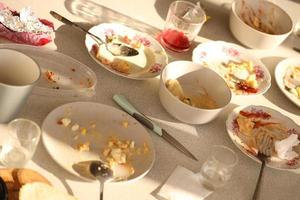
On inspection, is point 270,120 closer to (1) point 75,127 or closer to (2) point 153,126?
(2) point 153,126

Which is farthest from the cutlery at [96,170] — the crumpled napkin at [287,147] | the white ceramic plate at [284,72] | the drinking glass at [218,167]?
the white ceramic plate at [284,72]

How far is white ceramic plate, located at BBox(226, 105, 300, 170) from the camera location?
4.04ft

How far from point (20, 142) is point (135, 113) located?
30 centimetres

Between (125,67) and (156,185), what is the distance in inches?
14.6

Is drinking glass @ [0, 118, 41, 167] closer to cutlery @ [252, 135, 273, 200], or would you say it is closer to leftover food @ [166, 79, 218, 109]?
leftover food @ [166, 79, 218, 109]

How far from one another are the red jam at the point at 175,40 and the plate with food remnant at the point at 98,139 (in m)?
0.38

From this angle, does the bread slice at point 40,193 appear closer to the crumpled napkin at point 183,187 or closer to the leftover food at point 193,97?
the crumpled napkin at point 183,187

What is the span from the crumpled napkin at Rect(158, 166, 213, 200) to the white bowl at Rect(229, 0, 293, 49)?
2.03 ft

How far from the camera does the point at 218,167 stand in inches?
45.0

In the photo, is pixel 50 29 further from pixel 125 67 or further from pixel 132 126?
pixel 132 126

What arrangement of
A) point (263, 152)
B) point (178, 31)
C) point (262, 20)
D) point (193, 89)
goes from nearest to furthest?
point (263, 152), point (193, 89), point (178, 31), point (262, 20)

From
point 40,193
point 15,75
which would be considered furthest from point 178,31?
point 40,193

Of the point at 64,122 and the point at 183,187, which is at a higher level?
the point at 64,122

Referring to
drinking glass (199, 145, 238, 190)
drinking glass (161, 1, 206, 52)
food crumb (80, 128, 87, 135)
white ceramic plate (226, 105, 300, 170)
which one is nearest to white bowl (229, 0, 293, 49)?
drinking glass (161, 1, 206, 52)
